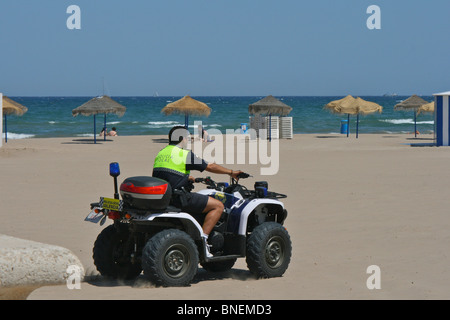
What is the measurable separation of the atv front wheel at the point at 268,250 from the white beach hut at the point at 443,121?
20.9 meters

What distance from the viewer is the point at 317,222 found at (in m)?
10.4

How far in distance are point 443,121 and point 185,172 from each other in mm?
21708

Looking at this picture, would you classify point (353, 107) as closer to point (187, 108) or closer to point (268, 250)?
point (187, 108)

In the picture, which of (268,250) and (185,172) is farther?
(268,250)

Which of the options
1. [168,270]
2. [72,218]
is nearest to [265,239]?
[168,270]

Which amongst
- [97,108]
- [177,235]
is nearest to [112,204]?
[177,235]

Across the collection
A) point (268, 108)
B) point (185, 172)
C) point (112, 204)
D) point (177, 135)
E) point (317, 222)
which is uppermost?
point (177, 135)

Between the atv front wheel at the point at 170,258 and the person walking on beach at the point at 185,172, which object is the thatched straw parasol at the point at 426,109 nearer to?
the person walking on beach at the point at 185,172

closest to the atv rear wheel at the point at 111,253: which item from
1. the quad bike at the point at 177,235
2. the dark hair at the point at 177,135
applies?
the quad bike at the point at 177,235

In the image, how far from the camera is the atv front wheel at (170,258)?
6.23 meters

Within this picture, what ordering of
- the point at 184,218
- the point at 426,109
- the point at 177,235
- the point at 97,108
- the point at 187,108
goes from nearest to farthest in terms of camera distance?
the point at 177,235 → the point at 184,218 → the point at 97,108 → the point at 187,108 → the point at 426,109

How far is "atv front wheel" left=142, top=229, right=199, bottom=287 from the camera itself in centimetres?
623

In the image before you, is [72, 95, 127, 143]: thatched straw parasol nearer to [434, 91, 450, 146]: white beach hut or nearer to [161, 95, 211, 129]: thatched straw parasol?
[161, 95, 211, 129]: thatched straw parasol

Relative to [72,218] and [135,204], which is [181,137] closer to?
[135,204]
